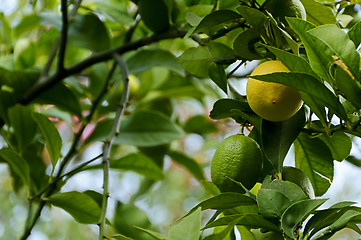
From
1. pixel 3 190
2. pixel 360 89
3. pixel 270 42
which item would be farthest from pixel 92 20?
pixel 3 190

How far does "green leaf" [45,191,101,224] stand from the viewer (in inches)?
21.6

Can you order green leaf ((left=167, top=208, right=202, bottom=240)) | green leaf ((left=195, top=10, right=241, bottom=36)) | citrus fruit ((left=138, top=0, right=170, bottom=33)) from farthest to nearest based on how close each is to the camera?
1. citrus fruit ((left=138, top=0, right=170, bottom=33))
2. green leaf ((left=195, top=10, right=241, bottom=36))
3. green leaf ((left=167, top=208, right=202, bottom=240))

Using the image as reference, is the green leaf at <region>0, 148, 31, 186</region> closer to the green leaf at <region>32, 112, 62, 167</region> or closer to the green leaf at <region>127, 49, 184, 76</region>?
the green leaf at <region>32, 112, 62, 167</region>

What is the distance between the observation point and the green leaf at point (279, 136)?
415mm

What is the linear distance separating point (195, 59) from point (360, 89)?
0.24m

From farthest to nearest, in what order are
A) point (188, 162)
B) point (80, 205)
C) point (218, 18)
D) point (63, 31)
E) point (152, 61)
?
point (188, 162) → point (152, 61) → point (63, 31) → point (80, 205) → point (218, 18)

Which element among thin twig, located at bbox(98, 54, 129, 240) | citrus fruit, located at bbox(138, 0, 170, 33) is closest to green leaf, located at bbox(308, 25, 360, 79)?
thin twig, located at bbox(98, 54, 129, 240)

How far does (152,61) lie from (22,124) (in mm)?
256

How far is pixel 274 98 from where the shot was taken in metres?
0.40

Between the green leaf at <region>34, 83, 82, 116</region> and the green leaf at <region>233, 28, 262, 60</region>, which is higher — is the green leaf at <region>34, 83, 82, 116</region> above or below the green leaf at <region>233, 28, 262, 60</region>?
below

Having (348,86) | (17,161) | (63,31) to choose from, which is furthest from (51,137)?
(348,86)

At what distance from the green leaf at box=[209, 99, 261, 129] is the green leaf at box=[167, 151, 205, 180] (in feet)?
1.67

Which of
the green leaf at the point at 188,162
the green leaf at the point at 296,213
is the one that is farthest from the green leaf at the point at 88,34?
the green leaf at the point at 296,213

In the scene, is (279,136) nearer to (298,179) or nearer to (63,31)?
(298,179)
